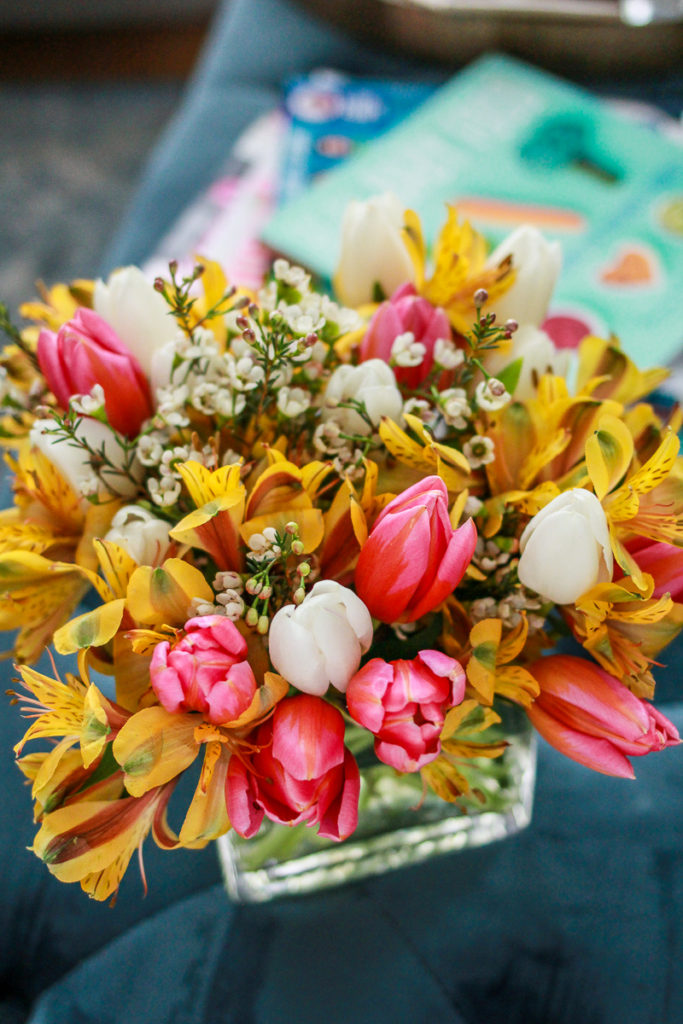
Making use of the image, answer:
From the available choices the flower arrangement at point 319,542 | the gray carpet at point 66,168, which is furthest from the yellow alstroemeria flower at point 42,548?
the gray carpet at point 66,168

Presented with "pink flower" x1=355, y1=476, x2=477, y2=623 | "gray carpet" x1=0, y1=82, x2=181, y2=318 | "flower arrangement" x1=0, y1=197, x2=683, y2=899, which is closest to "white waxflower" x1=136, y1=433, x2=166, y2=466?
"flower arrangement" x1=0, y1=197, x2=683, y2=899

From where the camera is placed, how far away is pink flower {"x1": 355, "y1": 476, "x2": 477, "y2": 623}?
31 cm

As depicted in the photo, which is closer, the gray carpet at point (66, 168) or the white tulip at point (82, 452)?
the white tulip at point (82, 452)

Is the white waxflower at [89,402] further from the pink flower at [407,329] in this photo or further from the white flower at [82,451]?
the pink flower at [407,329]

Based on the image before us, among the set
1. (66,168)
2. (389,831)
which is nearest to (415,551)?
(389,831)

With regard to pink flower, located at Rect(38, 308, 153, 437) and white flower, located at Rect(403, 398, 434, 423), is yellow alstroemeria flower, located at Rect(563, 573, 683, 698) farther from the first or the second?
pink flower, located at Rect(38, 308, 153, 437)

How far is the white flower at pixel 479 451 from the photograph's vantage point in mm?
362

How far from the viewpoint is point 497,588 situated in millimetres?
376

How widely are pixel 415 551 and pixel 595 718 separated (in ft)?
0.34

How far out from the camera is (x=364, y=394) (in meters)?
0.36

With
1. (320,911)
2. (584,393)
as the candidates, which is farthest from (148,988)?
(584,393)

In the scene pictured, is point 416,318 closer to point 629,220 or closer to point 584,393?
point 584,393

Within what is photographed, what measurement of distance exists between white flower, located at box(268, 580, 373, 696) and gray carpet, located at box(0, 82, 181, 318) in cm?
153

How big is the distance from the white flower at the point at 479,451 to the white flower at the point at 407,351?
0.04m
